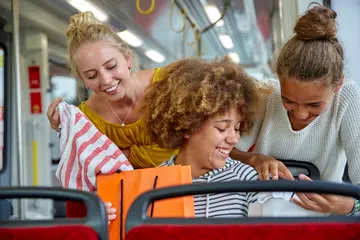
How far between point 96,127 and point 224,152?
61 cm

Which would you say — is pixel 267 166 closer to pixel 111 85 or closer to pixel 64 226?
pixel 111 85

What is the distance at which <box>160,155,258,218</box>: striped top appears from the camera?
67.4 inches

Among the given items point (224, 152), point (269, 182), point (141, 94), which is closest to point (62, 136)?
point (141, 94)

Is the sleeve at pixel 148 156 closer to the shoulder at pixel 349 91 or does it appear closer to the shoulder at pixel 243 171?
the shoulder at pixel 243 171

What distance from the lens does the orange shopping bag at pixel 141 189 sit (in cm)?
161

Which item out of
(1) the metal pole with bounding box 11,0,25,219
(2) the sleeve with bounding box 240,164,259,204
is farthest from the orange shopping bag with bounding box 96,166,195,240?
(1) the metal pole with bounding box 11,0,25,219

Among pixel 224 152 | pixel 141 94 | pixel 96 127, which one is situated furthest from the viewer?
pixel 141 94

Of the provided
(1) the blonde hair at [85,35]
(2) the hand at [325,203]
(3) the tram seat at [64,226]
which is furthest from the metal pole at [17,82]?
(3) the tram seat at [64,226]

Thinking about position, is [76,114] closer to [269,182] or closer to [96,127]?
[96,127]

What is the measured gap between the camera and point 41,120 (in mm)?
6641

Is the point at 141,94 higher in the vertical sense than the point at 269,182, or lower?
higher

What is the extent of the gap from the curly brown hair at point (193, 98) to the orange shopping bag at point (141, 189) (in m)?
0.20

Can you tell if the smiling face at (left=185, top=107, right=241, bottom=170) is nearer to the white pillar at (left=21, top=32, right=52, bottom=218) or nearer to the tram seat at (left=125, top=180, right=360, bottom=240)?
the tram seat at (left=125, top=180, right=360, bottom=240)

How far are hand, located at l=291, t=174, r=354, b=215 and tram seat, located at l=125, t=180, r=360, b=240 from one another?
624 mm
